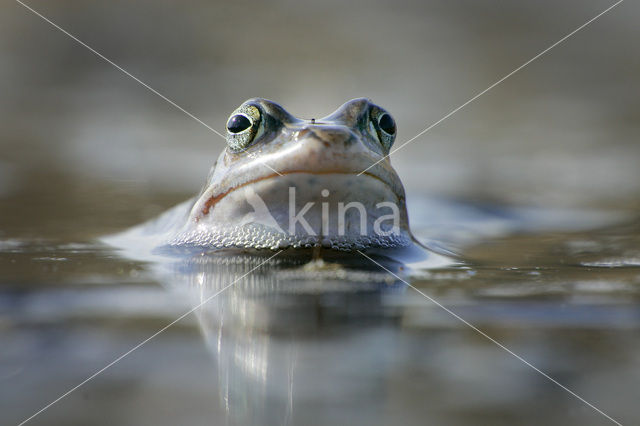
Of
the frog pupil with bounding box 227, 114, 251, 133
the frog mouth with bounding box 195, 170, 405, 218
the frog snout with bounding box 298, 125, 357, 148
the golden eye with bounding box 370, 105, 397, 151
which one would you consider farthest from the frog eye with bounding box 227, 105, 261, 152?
the golden eye with bounding box 370, 105, 397, 151

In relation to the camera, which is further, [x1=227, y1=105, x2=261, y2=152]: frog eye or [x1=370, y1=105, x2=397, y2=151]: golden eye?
[x1=370, y1=105, x2=397, y2=151]: golden eye

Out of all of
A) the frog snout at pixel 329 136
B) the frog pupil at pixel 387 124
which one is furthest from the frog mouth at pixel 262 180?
the frog pupil at pixel 387 124

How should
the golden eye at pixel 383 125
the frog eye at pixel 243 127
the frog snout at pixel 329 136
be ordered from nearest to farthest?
the frog snout at pixel 329 136, the frog eye at pixel 243 127, the golden eye at pixel 383 125

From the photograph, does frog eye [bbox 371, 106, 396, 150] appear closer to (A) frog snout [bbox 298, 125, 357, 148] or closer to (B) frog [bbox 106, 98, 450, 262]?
(B) frog [bbox 106, 98, 450, 262]

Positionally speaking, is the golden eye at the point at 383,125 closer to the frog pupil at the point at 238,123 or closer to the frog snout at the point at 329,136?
the frog snout at the point at 329,136

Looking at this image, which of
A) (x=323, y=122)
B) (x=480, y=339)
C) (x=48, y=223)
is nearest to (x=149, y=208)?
(x=48, y=223)

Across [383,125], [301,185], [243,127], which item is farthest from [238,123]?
[383,125]
